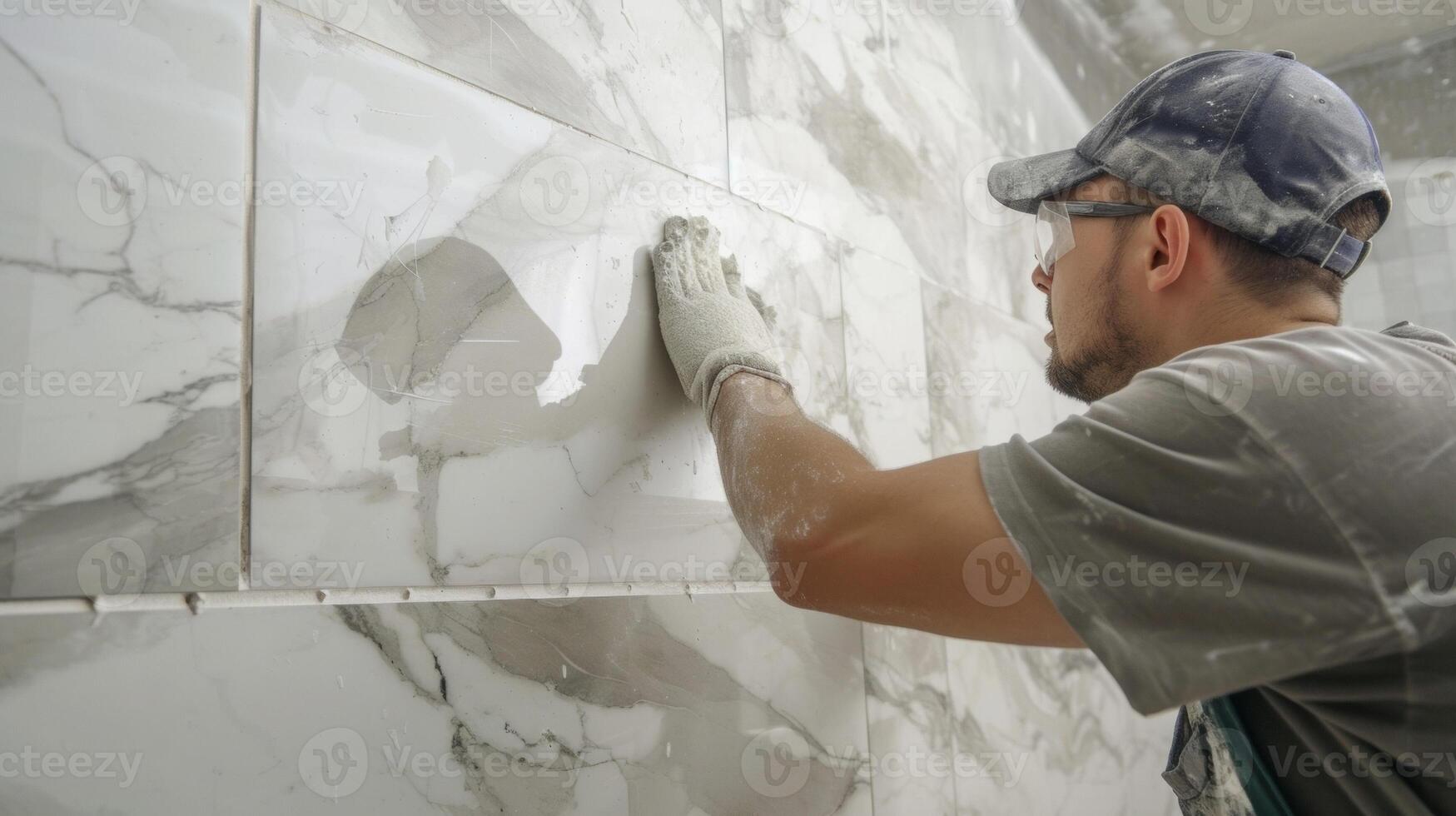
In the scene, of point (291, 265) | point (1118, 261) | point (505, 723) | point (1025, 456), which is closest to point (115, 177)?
point (291, 265)

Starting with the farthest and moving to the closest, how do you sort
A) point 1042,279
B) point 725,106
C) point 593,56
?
point 725,106, point 1042,279, point 593,56

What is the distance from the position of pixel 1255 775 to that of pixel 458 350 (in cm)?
96

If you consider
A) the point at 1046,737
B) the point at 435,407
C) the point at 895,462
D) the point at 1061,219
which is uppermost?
the point at 1061,219

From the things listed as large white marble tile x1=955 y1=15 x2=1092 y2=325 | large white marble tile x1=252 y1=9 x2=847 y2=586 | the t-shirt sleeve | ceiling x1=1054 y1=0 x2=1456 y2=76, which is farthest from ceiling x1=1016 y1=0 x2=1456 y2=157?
the t-shirt sleeve

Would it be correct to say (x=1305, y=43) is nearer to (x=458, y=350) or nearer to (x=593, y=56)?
(x=593, y=56)

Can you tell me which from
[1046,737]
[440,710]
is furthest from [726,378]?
[1046,737]

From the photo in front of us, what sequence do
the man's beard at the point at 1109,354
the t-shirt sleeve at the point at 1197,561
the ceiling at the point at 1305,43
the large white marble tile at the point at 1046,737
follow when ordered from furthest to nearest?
the ceiling at the point at 1305,43 → the large white marble tile at the point at 1046,737 → the man's beard at the point at 1109,354 → the t-shirt sleeve at the point at 1197,561

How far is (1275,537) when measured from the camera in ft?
2.61

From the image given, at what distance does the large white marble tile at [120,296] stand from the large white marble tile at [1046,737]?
1.36m

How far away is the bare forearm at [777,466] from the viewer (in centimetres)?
95

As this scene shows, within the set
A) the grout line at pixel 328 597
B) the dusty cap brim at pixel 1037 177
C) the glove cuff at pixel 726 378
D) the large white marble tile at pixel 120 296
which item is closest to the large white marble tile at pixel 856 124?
the dusty cap brim at pixel 1037 177

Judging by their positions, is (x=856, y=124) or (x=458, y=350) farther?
(x=856, y=124)

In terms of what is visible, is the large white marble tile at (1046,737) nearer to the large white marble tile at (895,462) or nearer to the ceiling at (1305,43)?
the large white marble tile at (895,462)

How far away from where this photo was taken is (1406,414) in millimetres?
842
